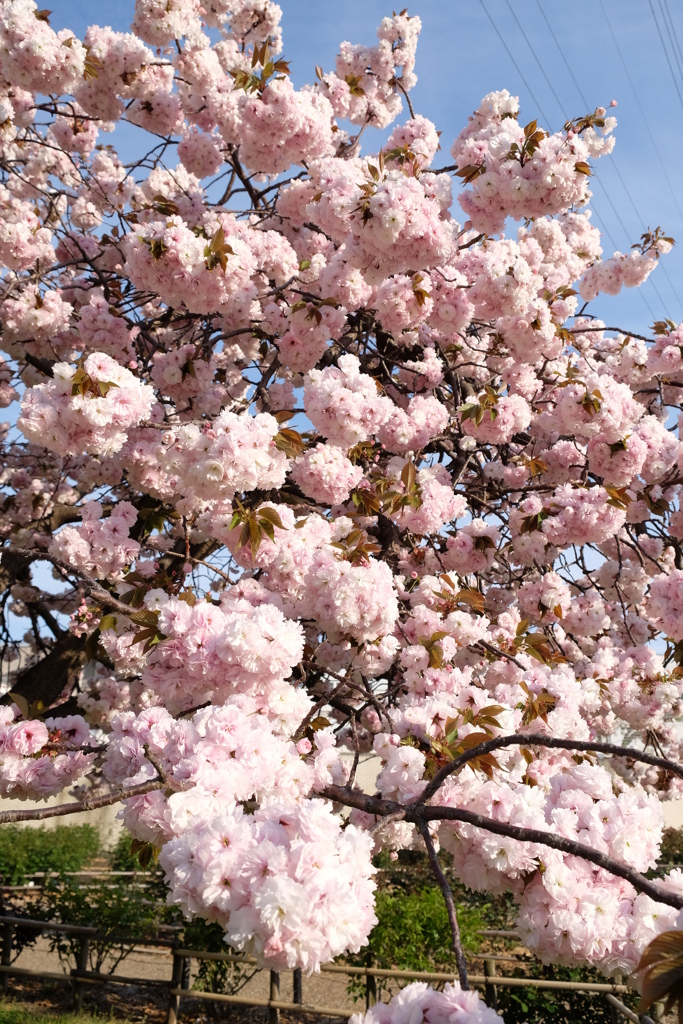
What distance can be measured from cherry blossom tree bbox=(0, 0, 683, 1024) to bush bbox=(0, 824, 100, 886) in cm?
613

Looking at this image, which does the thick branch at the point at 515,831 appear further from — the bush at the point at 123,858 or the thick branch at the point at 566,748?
the bush at the point at 123,858

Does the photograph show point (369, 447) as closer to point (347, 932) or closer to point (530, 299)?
point (530, 299)

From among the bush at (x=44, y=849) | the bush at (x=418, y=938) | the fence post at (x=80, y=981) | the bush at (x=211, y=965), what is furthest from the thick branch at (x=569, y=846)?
the bush at (x=44, y=849)

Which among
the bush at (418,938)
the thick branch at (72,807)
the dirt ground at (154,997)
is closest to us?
the thick branch at (72,807)

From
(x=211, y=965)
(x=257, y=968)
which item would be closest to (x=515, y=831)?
(x=257, y=968)

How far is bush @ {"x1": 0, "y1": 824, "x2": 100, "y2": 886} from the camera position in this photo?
10.0 meters

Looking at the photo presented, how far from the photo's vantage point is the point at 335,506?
3.93 metres

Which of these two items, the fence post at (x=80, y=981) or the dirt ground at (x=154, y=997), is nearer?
the fence post at (x=80, y=981)

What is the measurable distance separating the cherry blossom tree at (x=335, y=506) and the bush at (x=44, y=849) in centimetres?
613

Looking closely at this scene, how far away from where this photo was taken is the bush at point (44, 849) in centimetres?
1005

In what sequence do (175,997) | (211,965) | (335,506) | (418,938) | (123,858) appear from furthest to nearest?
(123,858)
(211,965)
(418,938)
(175,997)
(335,506)

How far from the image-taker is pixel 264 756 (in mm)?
1592

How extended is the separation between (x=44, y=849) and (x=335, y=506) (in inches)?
434

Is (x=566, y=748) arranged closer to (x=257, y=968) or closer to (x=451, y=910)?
(x=451, y=910)
